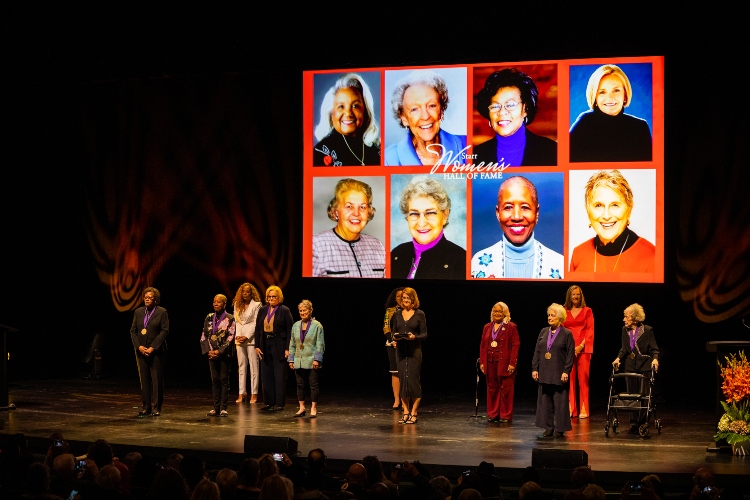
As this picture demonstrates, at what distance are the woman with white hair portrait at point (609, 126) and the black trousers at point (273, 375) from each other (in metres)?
4.19

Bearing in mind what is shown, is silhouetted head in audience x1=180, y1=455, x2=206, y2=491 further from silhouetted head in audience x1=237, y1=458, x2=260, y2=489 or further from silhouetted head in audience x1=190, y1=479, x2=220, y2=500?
silhouetted head in audience x1=190, y1=479, x2=220, y2=500

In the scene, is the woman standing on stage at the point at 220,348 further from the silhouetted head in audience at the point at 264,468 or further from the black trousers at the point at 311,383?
the silhouetted head in audience at the point at 264,468

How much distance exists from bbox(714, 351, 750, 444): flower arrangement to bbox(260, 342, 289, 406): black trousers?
15.8 ft

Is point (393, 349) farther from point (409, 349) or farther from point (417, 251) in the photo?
point (417, 251)

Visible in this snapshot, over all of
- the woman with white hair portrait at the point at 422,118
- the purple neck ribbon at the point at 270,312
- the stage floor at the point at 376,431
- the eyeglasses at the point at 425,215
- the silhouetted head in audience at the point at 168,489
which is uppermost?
the woman with white hair portrait at the point at 422,118

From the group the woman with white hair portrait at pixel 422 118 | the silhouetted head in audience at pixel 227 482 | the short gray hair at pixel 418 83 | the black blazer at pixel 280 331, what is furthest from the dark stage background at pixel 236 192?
the silhouetted head in audience at pixel 227 482

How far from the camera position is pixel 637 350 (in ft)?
35.0

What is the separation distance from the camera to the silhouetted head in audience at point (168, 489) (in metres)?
4.95

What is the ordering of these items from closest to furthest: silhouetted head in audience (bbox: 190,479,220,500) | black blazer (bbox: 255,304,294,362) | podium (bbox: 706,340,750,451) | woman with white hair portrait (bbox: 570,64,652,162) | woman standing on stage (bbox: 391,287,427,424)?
silhouetted head in audience (bbox: 190,479,220,500)
podium (bbox: 706,340,750,451)
woman standing on stage (bbox: 391,287,427,424)
black blazer (bbox: 255,304,294,362)
woman with white hair portrait (bbox: 570,64,652,162)

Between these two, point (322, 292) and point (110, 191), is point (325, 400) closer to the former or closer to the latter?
point (322, 292)

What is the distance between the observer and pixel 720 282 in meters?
12.8

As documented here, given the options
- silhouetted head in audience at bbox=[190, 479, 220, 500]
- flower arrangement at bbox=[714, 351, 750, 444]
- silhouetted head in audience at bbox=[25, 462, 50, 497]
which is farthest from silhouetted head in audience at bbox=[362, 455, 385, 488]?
flower arrangement at bbox=[714, 351, 750, 444]

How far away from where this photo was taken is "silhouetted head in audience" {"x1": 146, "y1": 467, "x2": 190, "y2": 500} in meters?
4.95

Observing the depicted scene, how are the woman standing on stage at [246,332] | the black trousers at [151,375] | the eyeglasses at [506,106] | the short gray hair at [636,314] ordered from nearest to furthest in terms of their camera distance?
the short gray hair at [636,314] → the black trousers at [151,375] → the woman standing on stage at [246,332] → the eyeglasses at [506,106]
